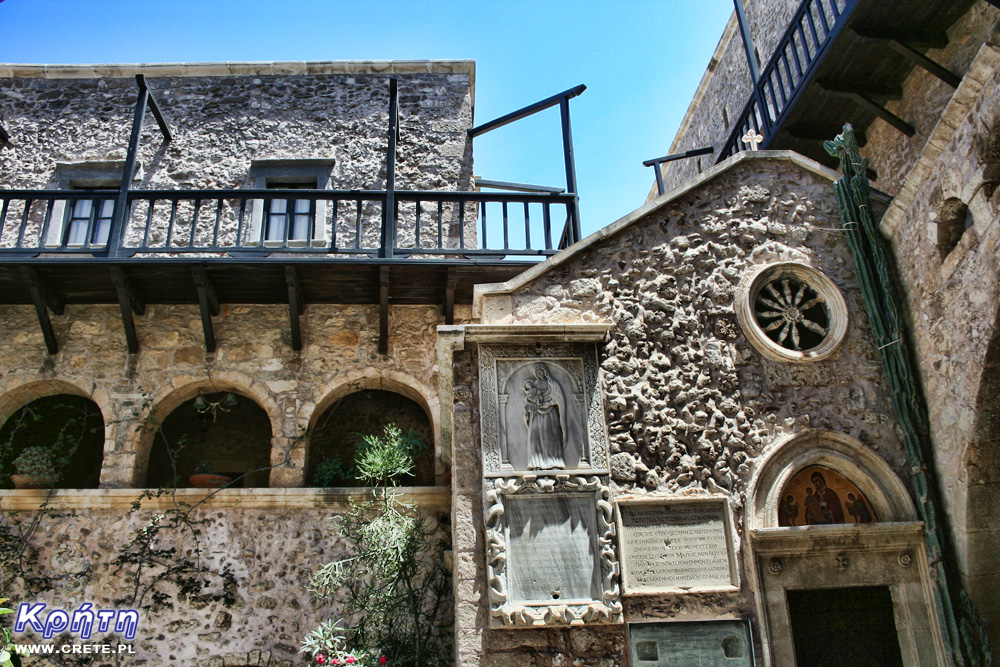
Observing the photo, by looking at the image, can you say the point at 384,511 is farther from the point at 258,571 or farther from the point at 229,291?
the point at 229,291

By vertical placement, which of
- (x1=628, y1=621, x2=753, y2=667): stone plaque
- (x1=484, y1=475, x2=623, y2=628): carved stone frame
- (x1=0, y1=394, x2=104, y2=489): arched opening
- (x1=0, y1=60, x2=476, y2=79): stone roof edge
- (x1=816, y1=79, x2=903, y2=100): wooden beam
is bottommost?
(x1=628, y1=621, x2=753, y2=667): stone plaque

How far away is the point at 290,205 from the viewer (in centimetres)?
844

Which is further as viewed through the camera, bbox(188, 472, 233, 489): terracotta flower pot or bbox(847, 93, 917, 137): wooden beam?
bbox(847, 93, 917, 137): wooden beam

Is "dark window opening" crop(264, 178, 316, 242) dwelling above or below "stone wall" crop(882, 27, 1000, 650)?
above

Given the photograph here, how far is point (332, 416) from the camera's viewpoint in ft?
28.2

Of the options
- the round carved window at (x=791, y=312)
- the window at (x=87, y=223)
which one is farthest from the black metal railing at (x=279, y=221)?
the round carved window at (x=791, y=312)

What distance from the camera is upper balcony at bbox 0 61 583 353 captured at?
7.58 m

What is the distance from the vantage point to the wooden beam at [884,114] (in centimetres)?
741

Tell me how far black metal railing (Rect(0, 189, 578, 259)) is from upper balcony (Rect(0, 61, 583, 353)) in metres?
0.02

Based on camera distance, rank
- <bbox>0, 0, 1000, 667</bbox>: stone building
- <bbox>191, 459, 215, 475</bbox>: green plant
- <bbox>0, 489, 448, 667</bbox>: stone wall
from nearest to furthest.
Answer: <bbox>0, 0, 1000, 667</bbox>: stone building < <bbox>0, 489, 448, 667</bbox>: stone wall < <bbox>191, 459, 215, 475</bbox>: green plant

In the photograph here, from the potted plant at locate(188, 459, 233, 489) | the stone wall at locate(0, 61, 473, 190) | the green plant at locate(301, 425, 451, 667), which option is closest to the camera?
the green plant at locate(301, 425, 451, 667)

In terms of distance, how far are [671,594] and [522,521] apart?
3.77 feet

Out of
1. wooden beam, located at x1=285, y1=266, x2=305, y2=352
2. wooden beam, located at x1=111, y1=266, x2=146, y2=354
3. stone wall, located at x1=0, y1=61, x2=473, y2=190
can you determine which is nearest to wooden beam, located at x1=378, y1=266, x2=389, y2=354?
wooden beam, located at x1=285, y1=266, x2=305, y2=352

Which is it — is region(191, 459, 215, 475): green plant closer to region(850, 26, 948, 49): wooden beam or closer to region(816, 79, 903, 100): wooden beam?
region(816, 79, 903, 100): wooden beam
